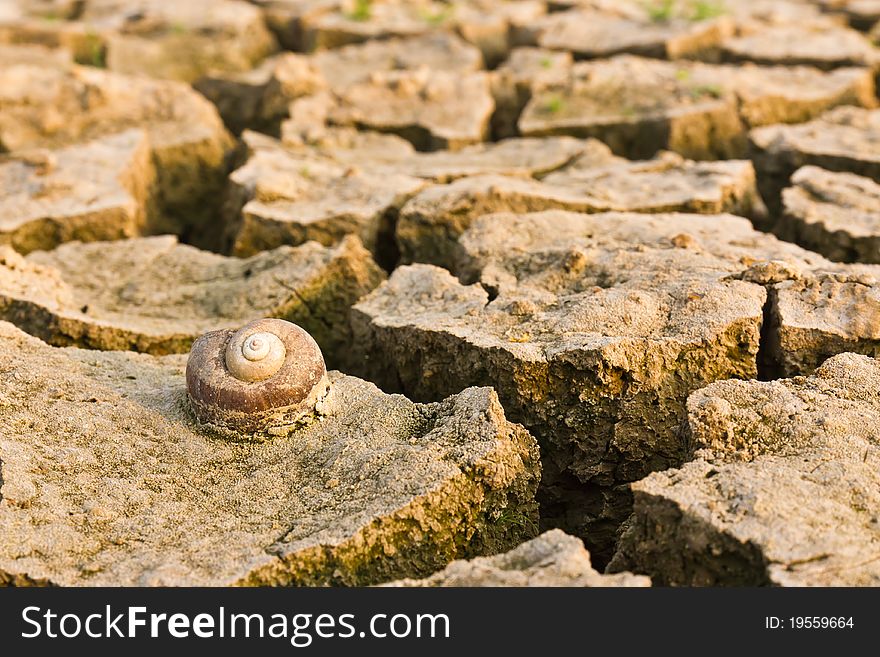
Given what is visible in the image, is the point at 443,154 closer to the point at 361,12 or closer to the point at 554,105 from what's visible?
the point at 554,105

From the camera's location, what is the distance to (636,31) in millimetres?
6566

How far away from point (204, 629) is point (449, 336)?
50.6 inches

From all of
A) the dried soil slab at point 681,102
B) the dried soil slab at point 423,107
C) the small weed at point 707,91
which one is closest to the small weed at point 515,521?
the dried soil slab at point 423,107

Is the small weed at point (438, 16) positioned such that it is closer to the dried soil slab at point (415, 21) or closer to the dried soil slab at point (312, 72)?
the dried soil slab at point (415, 21)

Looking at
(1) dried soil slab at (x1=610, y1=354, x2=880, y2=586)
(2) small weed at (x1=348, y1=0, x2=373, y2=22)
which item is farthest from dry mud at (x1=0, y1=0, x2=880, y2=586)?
(2) small weed at (x1=348, y1=0, x2=373, y2=22)

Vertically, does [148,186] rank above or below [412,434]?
below

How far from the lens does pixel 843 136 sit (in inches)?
201

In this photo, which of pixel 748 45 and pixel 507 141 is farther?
pixel 748 45

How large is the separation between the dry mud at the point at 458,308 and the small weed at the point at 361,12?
22.8 inches

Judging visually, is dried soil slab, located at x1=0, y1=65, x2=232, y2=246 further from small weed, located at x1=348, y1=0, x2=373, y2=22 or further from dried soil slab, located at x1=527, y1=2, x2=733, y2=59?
dried soil slab, located at x1=527, y1=2, x2=733, y2=59

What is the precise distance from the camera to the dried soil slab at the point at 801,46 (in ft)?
20.2

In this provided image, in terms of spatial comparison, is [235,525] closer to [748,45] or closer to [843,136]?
[843,136]

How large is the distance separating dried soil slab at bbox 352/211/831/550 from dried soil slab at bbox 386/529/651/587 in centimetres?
68

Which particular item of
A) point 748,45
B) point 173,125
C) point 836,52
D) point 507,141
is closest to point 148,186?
point 173,125
